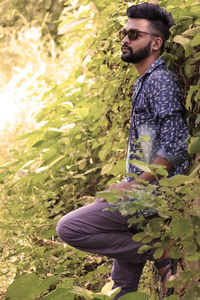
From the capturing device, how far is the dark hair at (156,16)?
2963 mm

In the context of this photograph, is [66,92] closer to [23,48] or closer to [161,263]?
[161,263]

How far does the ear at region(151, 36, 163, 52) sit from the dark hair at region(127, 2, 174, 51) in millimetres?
21

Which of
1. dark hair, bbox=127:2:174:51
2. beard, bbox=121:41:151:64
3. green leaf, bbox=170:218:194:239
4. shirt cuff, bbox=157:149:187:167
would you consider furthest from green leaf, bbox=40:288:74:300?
dark hair, bbox=127:2:174:51

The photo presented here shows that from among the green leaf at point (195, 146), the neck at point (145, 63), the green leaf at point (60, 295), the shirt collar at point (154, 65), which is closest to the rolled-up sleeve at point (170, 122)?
the shirt collar at point (154, 65)

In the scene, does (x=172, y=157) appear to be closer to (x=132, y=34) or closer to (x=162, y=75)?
(x=162, y=75)

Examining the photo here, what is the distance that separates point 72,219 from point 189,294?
1.01 meters

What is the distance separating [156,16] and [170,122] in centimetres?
61

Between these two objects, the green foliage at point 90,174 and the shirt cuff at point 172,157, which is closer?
the green foliage at point 90,174

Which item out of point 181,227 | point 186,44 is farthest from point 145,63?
point 181,227

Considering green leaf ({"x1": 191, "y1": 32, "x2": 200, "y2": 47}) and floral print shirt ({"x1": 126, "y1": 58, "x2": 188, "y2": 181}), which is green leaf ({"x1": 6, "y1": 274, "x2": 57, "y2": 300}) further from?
green leaf ({"x1": 191, "y1": 32, "x2": 200, "y2": 47})

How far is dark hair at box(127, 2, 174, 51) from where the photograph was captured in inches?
117

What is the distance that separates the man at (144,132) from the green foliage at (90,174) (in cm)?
10

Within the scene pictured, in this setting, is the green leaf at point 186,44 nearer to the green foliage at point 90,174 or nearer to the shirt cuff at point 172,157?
the green foliage at point 90,174

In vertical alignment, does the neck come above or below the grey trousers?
above
